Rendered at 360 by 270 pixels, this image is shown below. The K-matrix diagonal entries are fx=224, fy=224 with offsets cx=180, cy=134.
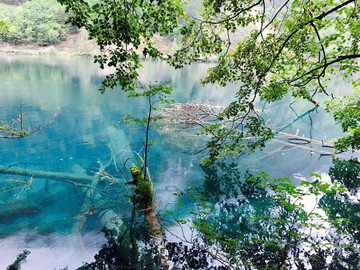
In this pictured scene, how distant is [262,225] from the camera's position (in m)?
6.98

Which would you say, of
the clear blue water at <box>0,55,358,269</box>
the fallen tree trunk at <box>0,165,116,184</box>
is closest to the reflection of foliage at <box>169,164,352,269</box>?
the clear blue water at <box>0,55,358,269</box>

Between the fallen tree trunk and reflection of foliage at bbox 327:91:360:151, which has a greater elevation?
reflection of foliage at bbox 327:91:360:151

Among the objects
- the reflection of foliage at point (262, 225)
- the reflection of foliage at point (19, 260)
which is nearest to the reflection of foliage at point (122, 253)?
the reflection of foliage at point (262, 225)

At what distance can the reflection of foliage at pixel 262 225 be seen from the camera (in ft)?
14.5

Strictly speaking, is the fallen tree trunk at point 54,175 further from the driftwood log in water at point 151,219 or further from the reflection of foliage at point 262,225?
the reflection of foliage at point 262,225

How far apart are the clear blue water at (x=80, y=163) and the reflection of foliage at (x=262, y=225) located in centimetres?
150

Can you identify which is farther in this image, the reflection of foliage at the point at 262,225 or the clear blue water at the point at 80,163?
the clear blue water at the point at 80,163

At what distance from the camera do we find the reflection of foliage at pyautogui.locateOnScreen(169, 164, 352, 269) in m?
4.41

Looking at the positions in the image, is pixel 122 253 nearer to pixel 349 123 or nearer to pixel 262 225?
pixel 262 225

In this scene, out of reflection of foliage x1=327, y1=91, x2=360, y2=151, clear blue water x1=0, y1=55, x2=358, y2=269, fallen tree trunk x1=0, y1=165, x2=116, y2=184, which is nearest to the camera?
clear blue water x1=0, y1=55, x2=358, y2=269

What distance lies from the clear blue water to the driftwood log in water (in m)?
0.71

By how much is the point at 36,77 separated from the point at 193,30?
1306 inches

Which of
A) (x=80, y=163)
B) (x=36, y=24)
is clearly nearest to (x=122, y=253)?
(x=80, y=163)

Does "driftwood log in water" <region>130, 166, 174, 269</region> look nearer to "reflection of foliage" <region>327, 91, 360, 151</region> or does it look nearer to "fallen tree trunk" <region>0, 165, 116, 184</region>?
"fallen tree trunk" <region>0, 165, 116, 184</region>
